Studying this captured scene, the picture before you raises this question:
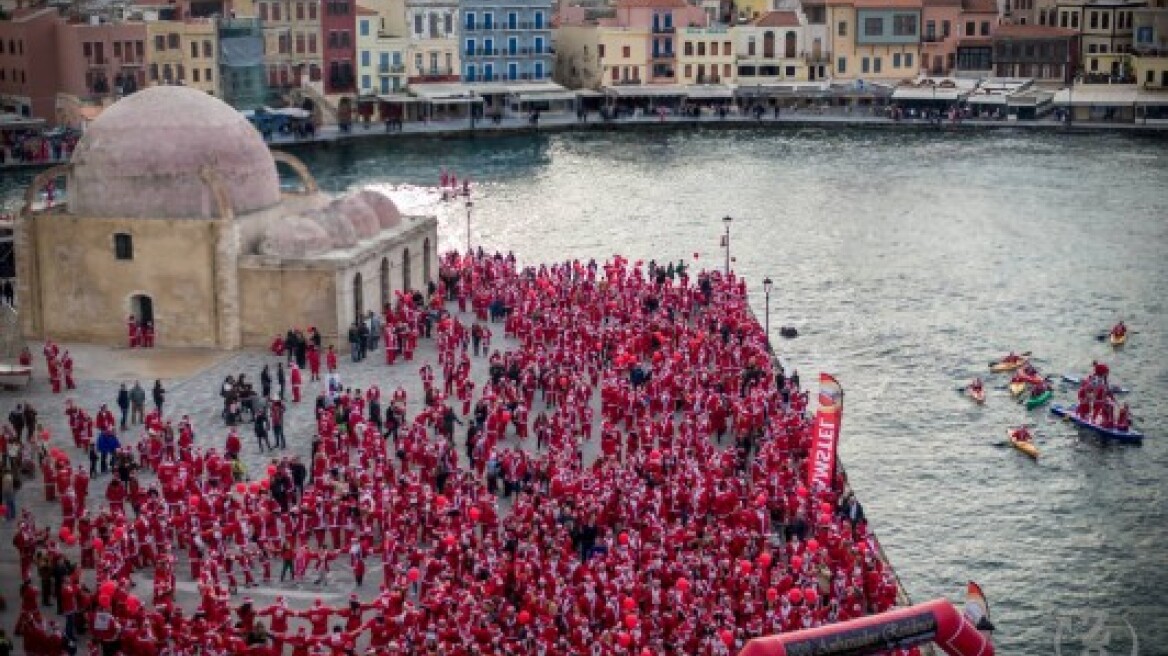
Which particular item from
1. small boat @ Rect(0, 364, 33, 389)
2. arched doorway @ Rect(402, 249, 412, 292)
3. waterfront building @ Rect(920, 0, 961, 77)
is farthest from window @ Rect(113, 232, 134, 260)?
waterfront building @ Rect(920, 0, 961, 77)

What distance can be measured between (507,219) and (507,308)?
29.4 meters

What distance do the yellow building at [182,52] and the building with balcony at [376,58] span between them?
31.2 feet

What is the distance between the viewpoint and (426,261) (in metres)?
59.8

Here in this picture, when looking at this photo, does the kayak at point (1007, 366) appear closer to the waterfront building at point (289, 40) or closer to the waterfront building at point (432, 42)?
the waterfront building at point (432, 42)

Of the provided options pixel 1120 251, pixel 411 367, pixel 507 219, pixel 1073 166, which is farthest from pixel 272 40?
pixel 411 367

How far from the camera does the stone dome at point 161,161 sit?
173ft

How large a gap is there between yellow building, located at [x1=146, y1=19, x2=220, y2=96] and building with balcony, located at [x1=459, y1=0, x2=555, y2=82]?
55.2ft

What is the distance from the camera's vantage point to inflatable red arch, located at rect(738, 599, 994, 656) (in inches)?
1087

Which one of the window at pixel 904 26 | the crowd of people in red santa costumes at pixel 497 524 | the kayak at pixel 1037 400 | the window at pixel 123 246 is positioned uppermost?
the window at pixel 904 26

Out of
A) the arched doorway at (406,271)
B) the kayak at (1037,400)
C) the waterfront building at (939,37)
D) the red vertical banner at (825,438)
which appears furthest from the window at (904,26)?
the red vertical banner at (825,438)

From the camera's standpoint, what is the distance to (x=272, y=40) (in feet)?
374

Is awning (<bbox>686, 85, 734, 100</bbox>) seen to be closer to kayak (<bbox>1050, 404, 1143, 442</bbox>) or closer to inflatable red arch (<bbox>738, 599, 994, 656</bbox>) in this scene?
kayak (<bbox>1050, 404, 1143, 442</bbox>)

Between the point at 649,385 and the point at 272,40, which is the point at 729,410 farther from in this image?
the point at 272,40

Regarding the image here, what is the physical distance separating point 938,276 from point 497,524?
131 feet
